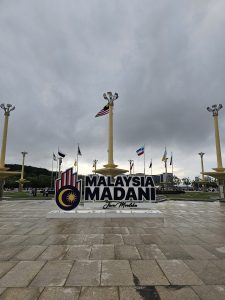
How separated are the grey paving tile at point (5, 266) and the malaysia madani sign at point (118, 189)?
1218cm

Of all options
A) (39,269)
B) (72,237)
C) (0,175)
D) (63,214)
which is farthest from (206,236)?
(0,175)

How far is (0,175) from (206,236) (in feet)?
119

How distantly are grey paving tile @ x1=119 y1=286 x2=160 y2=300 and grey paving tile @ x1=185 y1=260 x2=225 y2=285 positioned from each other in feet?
4.57

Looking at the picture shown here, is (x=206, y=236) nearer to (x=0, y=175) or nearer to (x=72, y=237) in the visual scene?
(x=72, y=237)

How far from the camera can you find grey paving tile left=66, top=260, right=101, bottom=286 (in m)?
5.35

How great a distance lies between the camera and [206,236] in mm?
10492

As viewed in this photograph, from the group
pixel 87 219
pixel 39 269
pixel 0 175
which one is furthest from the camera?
pixel 0 175

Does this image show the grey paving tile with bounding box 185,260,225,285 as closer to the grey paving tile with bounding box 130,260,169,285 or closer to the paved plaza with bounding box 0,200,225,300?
the paved plaza with bounding box 0,200,225,300

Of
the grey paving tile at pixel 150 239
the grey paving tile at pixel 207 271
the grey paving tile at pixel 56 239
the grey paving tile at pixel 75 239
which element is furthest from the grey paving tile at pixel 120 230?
the grey paving tile at pixel 207 271

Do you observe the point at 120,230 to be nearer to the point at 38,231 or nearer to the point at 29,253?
the point at 38,231

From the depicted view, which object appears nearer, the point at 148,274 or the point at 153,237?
the point at 148,274

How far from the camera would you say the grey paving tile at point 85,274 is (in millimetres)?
5348

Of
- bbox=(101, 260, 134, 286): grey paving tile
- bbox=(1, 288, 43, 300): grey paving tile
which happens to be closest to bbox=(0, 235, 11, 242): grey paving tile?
bbox=(101, 260, 134, 286): grey paving tile

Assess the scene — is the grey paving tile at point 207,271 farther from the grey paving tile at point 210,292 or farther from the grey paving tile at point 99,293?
the grey paving tile at point 99,293
